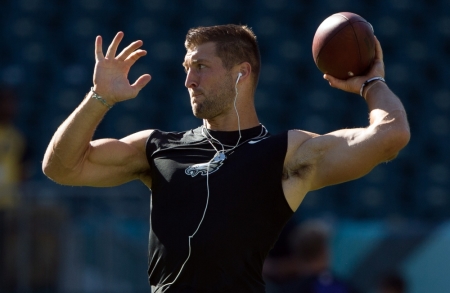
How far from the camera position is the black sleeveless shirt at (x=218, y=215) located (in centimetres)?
385

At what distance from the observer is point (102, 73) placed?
404 centimetres

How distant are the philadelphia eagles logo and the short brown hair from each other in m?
0.48

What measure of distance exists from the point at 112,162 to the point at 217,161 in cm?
53

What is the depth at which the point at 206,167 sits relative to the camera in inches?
160

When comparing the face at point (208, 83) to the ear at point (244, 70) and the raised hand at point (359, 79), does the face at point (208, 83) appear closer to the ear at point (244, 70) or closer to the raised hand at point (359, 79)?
the ear at point (244, 70)

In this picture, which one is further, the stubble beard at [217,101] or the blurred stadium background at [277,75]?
the blurred stadium background at [277,75]

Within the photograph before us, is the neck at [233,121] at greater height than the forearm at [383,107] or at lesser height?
lesser

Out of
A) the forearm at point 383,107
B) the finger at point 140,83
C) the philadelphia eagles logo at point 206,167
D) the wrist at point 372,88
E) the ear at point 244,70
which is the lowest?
the philadelphia eagles logo at point 206,167

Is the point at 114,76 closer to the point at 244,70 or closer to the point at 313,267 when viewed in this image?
the point at 244,70

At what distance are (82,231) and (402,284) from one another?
2.85m

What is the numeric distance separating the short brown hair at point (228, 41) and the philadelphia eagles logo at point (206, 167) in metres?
0.48

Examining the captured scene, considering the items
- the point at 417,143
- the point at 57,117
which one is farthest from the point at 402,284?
the point at 57,117

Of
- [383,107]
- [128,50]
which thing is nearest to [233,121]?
[128,50]

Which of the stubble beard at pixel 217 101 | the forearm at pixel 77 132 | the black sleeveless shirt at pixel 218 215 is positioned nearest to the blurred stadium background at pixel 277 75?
the stubble beard at pixel 217 101
